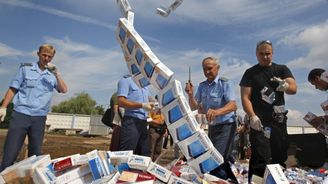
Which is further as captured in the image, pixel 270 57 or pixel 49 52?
pixel 49 52

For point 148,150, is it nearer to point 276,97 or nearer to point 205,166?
point 205,166

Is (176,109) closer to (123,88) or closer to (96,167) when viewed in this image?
(96,167)

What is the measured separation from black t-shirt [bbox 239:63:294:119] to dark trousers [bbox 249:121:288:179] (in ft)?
0.56

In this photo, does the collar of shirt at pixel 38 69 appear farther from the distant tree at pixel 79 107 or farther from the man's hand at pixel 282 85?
the distant tree at pixel 79 107

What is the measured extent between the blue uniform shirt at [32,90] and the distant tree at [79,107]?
5733 centimetres

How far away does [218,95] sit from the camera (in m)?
4.26

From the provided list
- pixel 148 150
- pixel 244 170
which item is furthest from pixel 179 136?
pixel 244 170

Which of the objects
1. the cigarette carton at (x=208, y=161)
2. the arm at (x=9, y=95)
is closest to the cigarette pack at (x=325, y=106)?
the cigarette carton at (x=208, y=161)

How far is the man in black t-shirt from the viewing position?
3.77 m

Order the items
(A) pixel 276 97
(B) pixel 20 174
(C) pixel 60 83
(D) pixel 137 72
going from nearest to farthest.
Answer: (B) pixel 20 174 → (D) pixel 137 72 → (A) pixel 276 97 → (C) pixel 60 83

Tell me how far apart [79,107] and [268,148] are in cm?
6078

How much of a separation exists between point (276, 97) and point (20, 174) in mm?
2693

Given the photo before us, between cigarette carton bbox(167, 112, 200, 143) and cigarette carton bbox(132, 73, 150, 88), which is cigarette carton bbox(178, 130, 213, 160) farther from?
cigarette carton bbox(132, 73, 150, 88)

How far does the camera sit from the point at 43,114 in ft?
13.9
